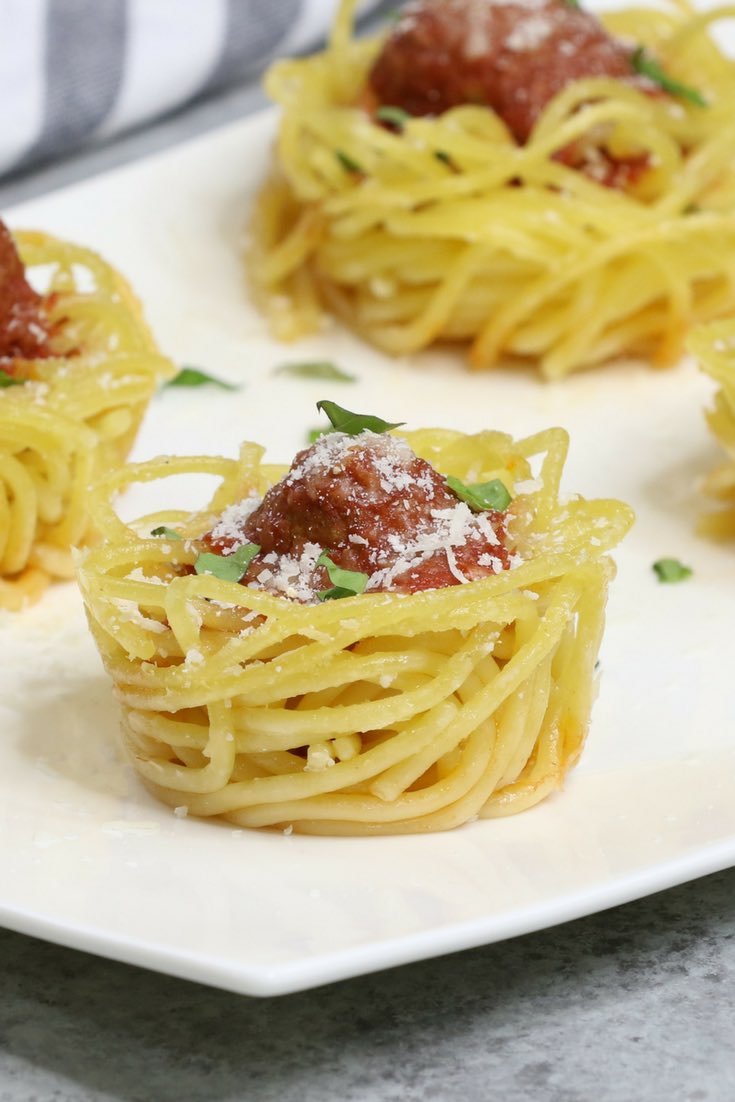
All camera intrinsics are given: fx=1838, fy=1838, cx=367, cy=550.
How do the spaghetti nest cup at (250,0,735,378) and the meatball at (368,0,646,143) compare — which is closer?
the spaghetti nest cup at (250,0,735,378)

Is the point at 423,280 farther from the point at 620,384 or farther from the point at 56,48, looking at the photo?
the point at 56,48

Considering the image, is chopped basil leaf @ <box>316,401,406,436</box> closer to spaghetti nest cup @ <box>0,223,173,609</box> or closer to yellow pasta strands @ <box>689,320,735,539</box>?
spaghetti nest cup @ <box>0,223,173,609</box>

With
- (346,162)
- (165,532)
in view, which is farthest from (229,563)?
(346,162)

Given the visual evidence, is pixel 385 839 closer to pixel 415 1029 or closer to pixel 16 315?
pixel 415 1029

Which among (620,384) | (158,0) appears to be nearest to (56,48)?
(158,0)

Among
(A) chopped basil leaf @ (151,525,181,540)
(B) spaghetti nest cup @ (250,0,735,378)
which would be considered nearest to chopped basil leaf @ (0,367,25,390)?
(A) chopped basil leaf @ (151,525,181,540)

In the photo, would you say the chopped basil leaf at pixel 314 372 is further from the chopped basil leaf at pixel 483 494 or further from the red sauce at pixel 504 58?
the chopped basil leaf at pixel 483 494
